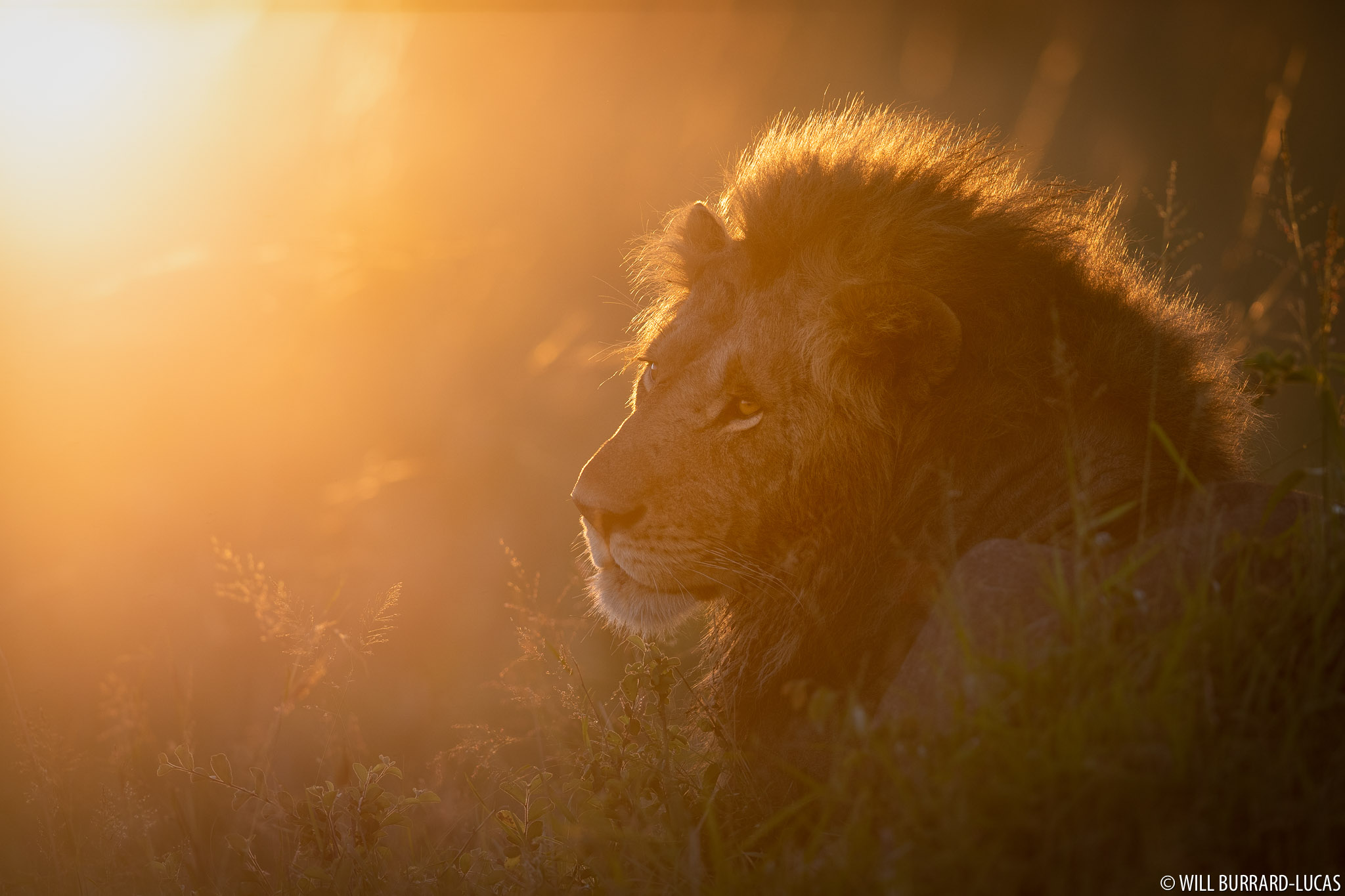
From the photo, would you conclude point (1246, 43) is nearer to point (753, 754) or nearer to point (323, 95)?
point (323, 95)

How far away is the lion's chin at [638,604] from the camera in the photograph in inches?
123

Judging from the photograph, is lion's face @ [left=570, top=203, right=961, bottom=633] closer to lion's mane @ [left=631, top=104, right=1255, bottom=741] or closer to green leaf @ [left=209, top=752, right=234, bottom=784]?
lion's mane @ [left=631, top=104, right=1255, bottom=741]

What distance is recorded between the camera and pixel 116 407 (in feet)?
21.9

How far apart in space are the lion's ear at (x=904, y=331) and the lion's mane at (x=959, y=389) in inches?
1.4

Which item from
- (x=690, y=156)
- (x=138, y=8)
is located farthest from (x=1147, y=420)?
(x=690, y=156)

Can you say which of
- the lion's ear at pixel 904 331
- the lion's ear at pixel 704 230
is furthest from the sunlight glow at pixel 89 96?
the lion's ear at pixel 904 331

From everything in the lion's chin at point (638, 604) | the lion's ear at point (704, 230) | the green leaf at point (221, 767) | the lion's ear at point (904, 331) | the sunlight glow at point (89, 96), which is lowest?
the green leaf at point (221, 767)

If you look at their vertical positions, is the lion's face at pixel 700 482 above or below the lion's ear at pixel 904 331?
below

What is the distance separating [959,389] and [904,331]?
25 cm

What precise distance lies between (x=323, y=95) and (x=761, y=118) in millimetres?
6440

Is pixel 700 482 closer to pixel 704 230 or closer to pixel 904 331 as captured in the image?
pixel 904 331

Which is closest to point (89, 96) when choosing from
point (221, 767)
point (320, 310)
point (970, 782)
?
point (320, 310)

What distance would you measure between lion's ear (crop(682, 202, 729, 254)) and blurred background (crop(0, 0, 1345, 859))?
0.81 metres

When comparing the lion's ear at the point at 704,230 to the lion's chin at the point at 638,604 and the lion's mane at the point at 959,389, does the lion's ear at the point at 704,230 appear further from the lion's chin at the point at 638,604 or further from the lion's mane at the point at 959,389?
the lion's chin at the point at 638,604
